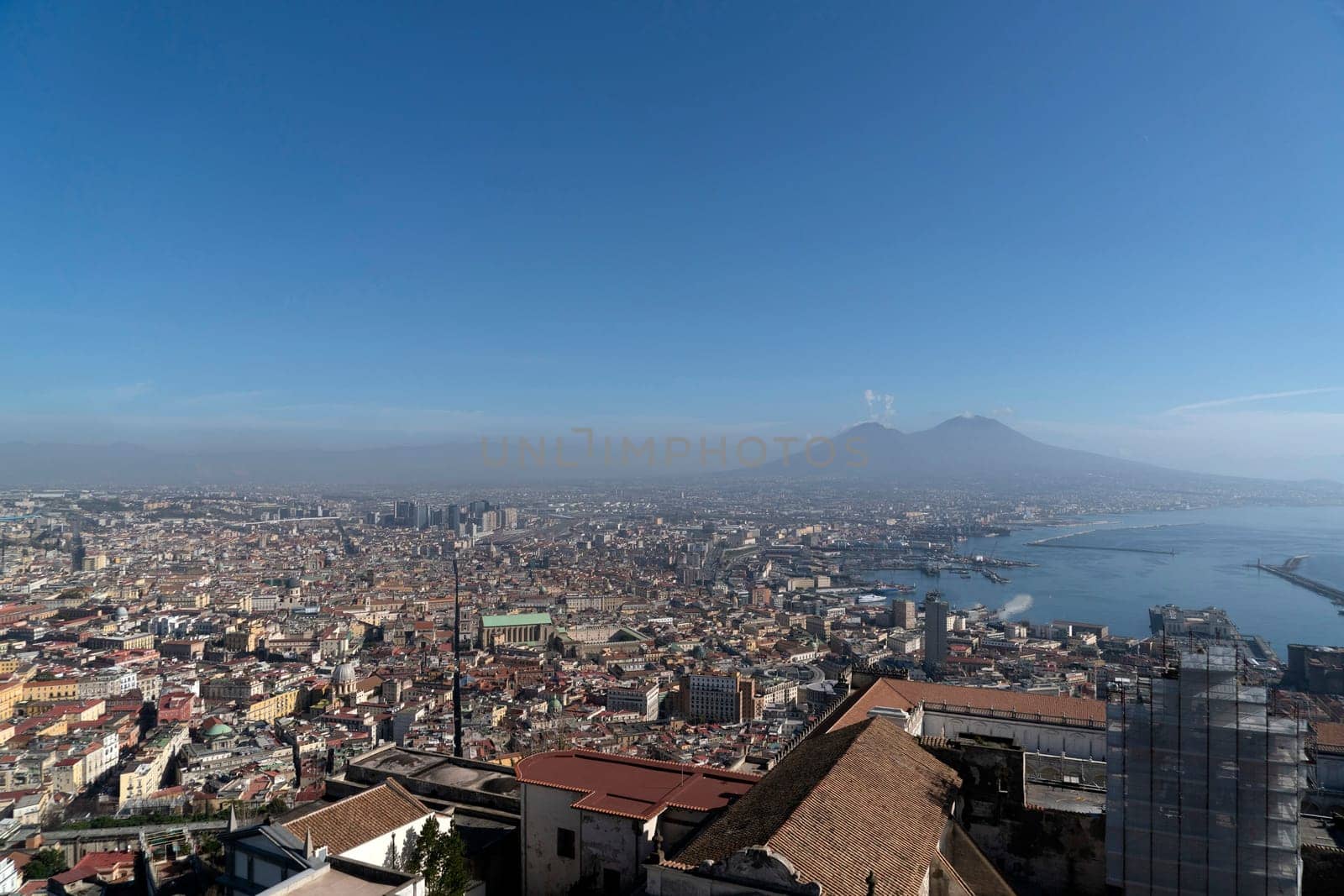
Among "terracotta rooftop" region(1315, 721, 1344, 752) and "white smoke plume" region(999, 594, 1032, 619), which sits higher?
"terracotta rooftop" region(1315, 721, 1344, 752)

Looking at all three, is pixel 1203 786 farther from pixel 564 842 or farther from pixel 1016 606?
pixel 1016 606

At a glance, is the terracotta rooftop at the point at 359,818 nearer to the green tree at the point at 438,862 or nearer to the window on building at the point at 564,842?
the green tree at the point at 438,862

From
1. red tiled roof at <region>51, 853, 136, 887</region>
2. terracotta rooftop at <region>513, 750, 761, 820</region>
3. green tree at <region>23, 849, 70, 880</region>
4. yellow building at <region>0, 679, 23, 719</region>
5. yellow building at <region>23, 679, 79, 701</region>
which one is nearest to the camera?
terracotta rooftop at <region>513, 750, 761, 820</region>

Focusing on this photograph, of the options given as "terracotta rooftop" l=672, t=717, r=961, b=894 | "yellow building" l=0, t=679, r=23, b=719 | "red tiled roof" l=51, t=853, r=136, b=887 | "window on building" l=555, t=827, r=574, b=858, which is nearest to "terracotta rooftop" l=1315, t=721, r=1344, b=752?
"terracotta rooftop" l=672, t=717, r=961, b=894

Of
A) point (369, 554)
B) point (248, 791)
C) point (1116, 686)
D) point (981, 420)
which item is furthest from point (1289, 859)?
point (981, 420)

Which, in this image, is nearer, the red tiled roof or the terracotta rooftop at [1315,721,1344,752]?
the terracotta rooftop at [1315,721,1344,752]

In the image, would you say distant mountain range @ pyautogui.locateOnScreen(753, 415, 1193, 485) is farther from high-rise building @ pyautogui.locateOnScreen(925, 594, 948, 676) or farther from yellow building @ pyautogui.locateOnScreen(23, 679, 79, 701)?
yellow building @ pyautogui.locateOnScreen(23, 679, 79, 701)

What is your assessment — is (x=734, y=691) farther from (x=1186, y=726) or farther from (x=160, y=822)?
(x=1186, y=726)
